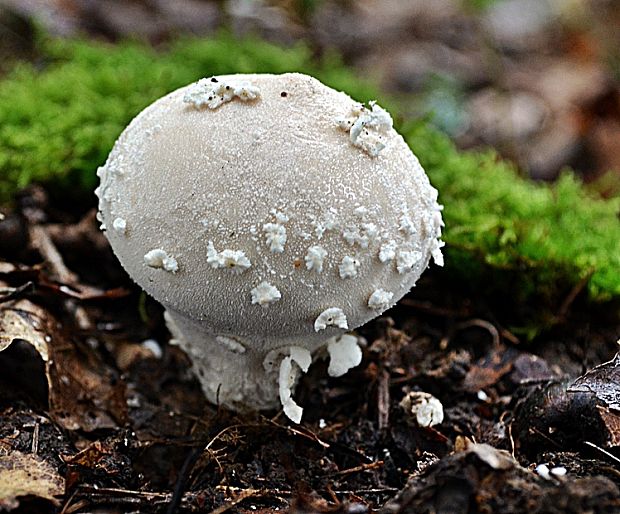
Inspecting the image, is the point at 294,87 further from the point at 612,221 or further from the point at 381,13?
the point at 381,13

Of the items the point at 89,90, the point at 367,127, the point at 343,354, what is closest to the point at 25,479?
the point at 343,354

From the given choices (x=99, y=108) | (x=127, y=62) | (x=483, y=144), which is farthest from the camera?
(x=483, y=144)

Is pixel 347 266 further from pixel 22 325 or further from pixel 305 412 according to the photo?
pixel 22 325

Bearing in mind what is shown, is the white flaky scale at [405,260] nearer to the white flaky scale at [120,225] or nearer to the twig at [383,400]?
the twig at [383,400]

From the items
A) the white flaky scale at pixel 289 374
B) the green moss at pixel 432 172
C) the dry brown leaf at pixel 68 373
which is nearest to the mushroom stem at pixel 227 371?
the white flaky scale at pixel 289 374

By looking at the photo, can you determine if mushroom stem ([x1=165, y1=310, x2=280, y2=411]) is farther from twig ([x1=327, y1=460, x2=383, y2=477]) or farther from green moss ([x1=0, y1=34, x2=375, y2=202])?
green moss ([x1=0, y1=34, x2=375, y2=202])

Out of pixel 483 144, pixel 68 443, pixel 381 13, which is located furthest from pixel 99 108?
pixel 381 13

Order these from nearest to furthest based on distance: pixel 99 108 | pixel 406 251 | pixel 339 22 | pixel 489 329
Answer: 1. pixel 406 251
2. pixel 489 329
3. pixel 99 108
4. pixel 339 22

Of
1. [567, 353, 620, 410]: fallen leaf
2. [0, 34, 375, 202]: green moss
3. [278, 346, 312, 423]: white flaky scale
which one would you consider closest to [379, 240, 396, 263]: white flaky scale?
[278, 346, 312, 423]: white flaky scale
